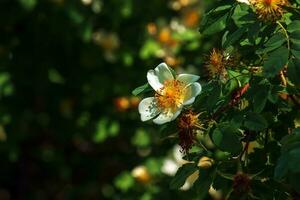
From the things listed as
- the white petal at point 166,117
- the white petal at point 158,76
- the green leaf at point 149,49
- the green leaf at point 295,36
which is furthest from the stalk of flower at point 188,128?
the green leaf at point 149,49

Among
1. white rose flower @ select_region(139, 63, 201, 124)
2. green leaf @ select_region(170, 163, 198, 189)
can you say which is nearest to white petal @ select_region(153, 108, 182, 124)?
white rose flower @ select_region(139, 63, 201, 124)

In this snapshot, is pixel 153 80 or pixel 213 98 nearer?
pixel 213 98

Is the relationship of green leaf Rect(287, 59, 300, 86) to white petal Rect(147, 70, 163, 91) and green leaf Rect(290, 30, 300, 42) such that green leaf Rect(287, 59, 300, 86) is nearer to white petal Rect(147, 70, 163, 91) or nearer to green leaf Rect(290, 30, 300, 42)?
green leaf Rect(290, 30, 300, 42)

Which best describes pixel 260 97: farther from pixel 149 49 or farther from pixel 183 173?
pixel 149 49

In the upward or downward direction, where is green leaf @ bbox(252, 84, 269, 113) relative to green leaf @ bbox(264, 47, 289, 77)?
downward

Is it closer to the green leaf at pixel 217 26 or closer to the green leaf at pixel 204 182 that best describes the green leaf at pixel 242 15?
the green leaf at pixel 217 26

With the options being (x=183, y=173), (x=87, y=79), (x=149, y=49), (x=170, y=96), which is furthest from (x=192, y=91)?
(x=87, y=79)
